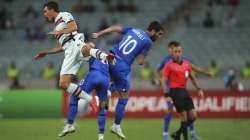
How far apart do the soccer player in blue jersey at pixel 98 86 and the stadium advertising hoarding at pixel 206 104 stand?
1071 centimetres

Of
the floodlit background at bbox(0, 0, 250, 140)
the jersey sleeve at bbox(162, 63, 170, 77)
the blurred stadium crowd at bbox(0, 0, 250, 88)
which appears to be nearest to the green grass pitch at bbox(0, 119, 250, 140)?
the floodlit background at bbox(0, 0, 250, 140)

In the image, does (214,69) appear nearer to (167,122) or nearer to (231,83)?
(231,83)

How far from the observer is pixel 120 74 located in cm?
1570

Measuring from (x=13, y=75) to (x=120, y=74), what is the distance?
→ 15.8 meters

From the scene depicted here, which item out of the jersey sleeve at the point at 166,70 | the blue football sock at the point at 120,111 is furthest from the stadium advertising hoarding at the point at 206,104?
the blue football sock at the point at 120,111

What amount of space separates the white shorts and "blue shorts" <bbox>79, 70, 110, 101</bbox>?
444 millimetres

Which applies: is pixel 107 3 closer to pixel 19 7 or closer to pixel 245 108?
pixel 19 7

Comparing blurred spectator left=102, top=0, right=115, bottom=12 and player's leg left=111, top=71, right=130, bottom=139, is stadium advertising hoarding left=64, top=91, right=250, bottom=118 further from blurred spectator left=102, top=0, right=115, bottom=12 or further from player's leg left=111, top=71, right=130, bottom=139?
player's leg left=111, top=71, right=130, bottom=139

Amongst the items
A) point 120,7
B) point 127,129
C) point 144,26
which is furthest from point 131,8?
point 127,129

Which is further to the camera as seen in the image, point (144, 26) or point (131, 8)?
point (131, 8)

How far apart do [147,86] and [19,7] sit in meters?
9.03

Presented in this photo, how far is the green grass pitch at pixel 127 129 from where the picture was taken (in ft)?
59.7

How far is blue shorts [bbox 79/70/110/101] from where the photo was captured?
15539mm

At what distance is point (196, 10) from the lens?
116 feet
